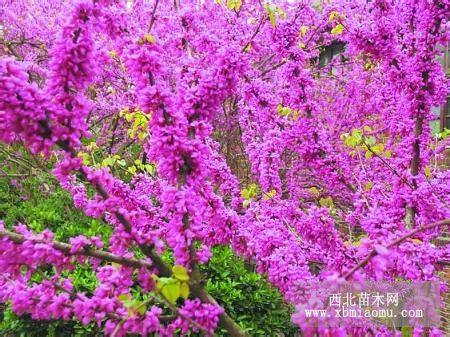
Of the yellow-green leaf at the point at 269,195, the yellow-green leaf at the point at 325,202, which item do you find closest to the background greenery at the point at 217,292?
the yellow-green leaf at the point at 269,195

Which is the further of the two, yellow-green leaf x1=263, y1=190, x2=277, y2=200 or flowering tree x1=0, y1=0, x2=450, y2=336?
yellow-green leaf x1=263, y1=190, x2=277, y2=200

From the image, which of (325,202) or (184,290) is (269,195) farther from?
(184,290)

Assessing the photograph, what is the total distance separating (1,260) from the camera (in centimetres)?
165

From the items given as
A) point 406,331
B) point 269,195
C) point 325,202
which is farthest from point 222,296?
point 406,331

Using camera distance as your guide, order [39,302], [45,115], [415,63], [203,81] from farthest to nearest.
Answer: [415,63]
[203,81]
[39,302]
[45,115]

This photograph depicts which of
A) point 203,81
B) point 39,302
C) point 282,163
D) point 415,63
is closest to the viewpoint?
point 39,302

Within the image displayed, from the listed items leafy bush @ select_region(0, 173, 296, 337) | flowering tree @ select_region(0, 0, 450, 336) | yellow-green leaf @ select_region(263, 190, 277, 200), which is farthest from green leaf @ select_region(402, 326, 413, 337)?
leafy bush @ select_region(0, 173, 296, 337)

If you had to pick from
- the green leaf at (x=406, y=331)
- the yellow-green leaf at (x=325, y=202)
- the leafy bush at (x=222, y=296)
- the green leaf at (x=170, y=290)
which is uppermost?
the yellow-green leaf at (x=325, y=202)

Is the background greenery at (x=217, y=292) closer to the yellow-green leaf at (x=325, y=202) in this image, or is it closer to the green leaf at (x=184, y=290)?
the yellow-green leaf at (x=325, y=202)

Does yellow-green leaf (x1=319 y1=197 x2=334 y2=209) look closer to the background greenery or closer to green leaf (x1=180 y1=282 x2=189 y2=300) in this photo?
the background greenery

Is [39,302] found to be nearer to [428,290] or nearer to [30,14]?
[428,290]

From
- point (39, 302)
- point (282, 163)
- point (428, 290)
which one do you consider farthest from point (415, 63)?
point (282, 163)

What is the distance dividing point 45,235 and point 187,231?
2.05 ft

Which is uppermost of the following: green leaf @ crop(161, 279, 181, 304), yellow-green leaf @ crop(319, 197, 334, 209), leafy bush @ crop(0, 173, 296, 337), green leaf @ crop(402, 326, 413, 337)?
yellow-green leaf @ crop(319, 197, 334, 209)
